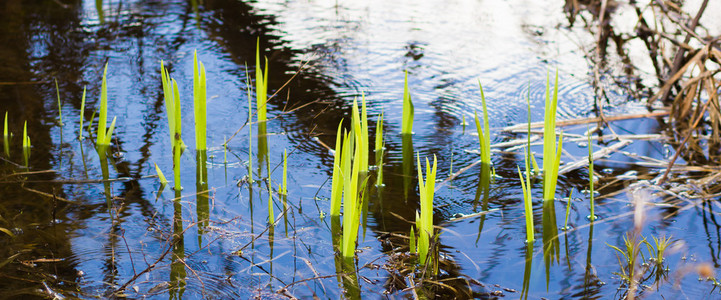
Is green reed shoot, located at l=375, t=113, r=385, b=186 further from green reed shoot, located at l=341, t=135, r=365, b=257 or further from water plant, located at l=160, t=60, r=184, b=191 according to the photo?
water plant, located at l=160, t=60, r=184, b=191

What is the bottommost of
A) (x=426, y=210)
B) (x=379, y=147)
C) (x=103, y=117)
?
(x=426, y=210)

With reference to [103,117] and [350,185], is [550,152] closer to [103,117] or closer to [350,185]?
[350,185]

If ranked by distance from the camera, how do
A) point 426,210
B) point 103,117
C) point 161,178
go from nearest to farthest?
point 426,210
point 161,178
point 103,117

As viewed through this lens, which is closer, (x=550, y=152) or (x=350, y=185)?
(x=350, y=185)

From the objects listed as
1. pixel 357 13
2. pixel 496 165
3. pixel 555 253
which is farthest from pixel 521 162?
pixel 357 13

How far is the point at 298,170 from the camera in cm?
281

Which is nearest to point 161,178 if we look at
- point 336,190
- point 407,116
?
point 336,190

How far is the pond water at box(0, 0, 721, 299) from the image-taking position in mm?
2053

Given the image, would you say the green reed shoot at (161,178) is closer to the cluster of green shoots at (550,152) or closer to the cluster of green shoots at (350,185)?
the cluster of green shoots at (350,185)

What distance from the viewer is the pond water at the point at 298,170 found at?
2053 millimetres

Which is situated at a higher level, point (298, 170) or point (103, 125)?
point (103, 125)

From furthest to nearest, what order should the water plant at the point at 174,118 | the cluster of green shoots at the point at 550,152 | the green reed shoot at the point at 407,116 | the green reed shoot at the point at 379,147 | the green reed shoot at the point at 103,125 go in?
the green reed shoot at the point at 407,116 < the green reed shoot at the point at 103,125 < the green reed shoot at the point at 379,147 < the water plant at the point at 174,118 < the cluster of green shoots at the point at 550,152

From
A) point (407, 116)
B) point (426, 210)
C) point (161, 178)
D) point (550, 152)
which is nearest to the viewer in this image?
point (426, 210)

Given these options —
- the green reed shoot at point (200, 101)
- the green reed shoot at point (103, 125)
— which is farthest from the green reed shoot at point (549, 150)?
the green reed shoot at point (103, 125)
